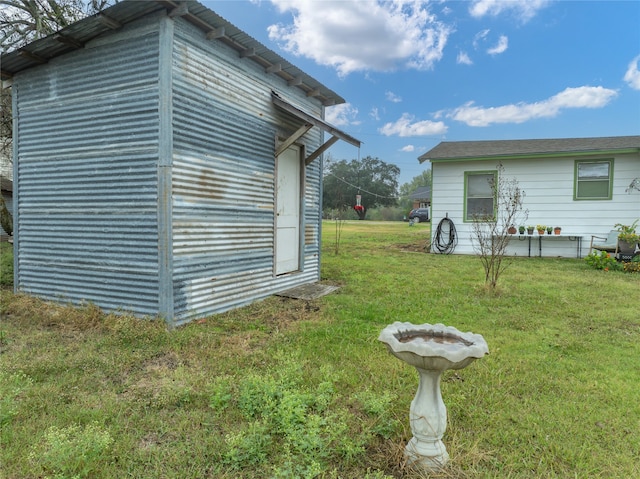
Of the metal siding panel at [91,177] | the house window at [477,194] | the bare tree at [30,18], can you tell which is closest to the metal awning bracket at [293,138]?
the metal siding panel at [91,177]

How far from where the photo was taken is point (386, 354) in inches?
125

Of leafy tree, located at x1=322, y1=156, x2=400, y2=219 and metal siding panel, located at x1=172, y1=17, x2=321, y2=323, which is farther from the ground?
leafy tree, located at x1=322, y1=156, x2=400, y2=219

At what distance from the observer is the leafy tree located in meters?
46.1

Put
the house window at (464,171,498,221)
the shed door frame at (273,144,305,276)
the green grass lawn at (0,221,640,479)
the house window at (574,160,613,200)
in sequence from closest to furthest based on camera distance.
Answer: the green grass lawn at (0,221,640,479) → the shed door frame at (273,144,305,276) → the house window at (574,160,613,200) → the house window at (464,171,498,221)

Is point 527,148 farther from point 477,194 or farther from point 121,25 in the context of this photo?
point 121,25

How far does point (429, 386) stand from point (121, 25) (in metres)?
4.60

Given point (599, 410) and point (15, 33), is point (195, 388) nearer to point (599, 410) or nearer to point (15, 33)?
point (599, 410)

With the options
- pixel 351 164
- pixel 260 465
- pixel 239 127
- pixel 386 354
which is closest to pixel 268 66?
pixel 239 127

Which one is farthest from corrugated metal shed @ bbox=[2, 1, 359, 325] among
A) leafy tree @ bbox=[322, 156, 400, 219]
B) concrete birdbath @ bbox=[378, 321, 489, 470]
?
leafy tree @ bbox=[322, 156, 400, 219]

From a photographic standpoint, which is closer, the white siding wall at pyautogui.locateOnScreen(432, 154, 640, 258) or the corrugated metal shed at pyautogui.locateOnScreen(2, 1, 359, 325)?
the corrugated metal shed at pyautogui.locateOnScreen(2, 1, 359, 325)

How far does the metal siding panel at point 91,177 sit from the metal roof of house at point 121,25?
15cm

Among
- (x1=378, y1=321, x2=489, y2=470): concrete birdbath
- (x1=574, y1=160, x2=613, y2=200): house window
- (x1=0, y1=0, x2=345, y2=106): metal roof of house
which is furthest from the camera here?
(x1=574, y1=160, x2=613, y2=200): house window

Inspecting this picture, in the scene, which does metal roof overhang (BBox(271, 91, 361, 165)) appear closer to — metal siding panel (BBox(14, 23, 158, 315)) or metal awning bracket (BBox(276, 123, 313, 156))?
metal awning bracket (BBox(276, 123, 313, 156))

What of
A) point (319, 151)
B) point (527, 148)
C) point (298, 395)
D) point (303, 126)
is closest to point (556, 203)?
point (527, 148)
